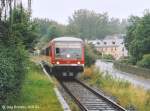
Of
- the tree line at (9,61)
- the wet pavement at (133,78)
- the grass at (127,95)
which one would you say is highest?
the tree line at (9,61)

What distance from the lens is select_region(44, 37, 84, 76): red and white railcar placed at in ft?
126

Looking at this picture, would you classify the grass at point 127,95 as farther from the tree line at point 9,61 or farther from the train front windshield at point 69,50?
the tree line at point 9,61

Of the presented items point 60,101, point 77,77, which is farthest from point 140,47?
point 60,101

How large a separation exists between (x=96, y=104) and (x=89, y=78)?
18738 mm

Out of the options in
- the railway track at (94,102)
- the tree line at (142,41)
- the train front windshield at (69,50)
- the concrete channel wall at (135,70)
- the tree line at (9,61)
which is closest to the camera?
the tree line at (9,61)

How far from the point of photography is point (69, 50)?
38719mm

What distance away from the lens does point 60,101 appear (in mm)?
19750

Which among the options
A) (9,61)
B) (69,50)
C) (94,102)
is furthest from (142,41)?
(9,61)

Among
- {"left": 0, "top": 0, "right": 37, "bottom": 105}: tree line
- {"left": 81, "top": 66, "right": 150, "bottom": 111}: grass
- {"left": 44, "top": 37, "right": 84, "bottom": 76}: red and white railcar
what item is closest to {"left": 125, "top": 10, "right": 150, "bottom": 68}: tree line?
{"left": 44, "top": 37, "right": 84, "bottom": 76}: red and white railcar

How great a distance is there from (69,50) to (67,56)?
56 centimetres

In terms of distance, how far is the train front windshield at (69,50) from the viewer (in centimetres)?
3853

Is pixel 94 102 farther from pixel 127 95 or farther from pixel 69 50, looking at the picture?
pixel 69 50

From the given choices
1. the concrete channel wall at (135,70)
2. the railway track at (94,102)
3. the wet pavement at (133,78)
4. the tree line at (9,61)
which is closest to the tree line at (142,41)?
the concrete channel wall at (135,70)

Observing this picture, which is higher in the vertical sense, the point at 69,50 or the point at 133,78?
the point at 69,50
